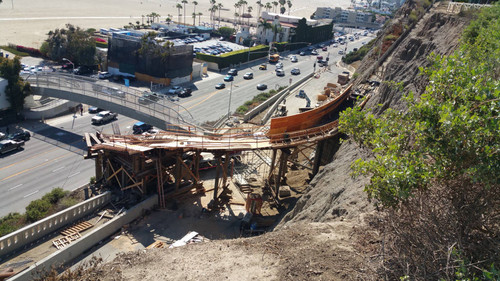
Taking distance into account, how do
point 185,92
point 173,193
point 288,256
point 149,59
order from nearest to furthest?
point 288,256
point 173,193
point 185,92
point 149,59

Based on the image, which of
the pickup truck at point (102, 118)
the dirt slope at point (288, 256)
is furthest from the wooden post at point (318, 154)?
the pickup truck at point (102, 118)

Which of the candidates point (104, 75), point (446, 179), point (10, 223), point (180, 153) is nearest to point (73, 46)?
point (104, 75)

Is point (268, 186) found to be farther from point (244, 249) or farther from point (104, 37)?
point (104, 37)

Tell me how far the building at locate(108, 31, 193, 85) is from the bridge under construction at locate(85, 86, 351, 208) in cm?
3674

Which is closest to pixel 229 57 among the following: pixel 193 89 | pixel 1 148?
pixel 193 89

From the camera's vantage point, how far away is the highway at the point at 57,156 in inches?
1234

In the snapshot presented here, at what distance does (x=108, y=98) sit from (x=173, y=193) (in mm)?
17559

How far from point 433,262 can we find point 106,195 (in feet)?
78.8

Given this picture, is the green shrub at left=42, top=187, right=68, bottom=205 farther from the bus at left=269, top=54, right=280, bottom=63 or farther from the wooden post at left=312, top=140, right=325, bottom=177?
the bus at left=269, top=54, right=280, bottom=63

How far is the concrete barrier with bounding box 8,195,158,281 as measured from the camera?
19098mm

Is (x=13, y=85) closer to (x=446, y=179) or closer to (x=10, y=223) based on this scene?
(x=10, y=223)

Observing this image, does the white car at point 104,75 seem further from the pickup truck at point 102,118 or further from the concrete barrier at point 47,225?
the concrete barrier at point 47,225

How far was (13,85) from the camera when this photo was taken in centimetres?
4500

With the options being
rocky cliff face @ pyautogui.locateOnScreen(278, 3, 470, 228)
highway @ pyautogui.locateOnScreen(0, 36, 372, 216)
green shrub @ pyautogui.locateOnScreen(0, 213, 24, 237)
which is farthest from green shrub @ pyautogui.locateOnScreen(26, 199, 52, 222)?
rocky cliff face @ pyautogui.locateOnScreen(278, 3, 470, 228)
